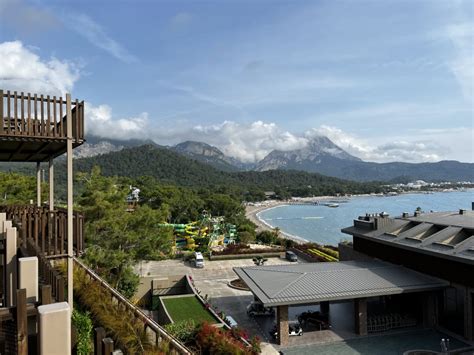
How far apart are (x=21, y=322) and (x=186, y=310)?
15.0m

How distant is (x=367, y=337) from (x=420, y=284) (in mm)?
3072

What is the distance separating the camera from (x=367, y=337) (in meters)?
14.7

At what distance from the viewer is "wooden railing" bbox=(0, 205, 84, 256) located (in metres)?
8.27

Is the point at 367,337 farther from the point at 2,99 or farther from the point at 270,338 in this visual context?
the point at 2,99

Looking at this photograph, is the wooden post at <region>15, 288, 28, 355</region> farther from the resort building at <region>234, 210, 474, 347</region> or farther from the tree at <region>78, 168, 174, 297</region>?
the tree at <region>78, 168, 174, 297</region>

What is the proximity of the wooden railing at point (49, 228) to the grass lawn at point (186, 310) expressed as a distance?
338 inches

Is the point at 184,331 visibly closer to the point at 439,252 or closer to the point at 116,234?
the point at 116,234

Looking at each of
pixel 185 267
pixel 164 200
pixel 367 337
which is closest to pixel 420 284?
pixel 367 337

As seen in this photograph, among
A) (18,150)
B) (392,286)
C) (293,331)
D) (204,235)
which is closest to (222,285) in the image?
(293,331)

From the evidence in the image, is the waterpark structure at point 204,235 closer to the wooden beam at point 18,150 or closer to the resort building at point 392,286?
the resort building at point 392,286

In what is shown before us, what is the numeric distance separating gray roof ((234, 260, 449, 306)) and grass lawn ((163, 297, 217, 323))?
247 cm

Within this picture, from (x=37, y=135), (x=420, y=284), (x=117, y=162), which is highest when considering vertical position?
(x=117, y=162)

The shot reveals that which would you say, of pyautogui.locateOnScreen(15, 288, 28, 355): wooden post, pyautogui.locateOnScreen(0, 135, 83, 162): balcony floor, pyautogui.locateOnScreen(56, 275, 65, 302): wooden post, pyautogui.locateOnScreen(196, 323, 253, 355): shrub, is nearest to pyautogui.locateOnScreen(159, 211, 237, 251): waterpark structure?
pyautogui.locateOnScreen(196, 323, 253, 355): shrub

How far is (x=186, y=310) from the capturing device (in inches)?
702
